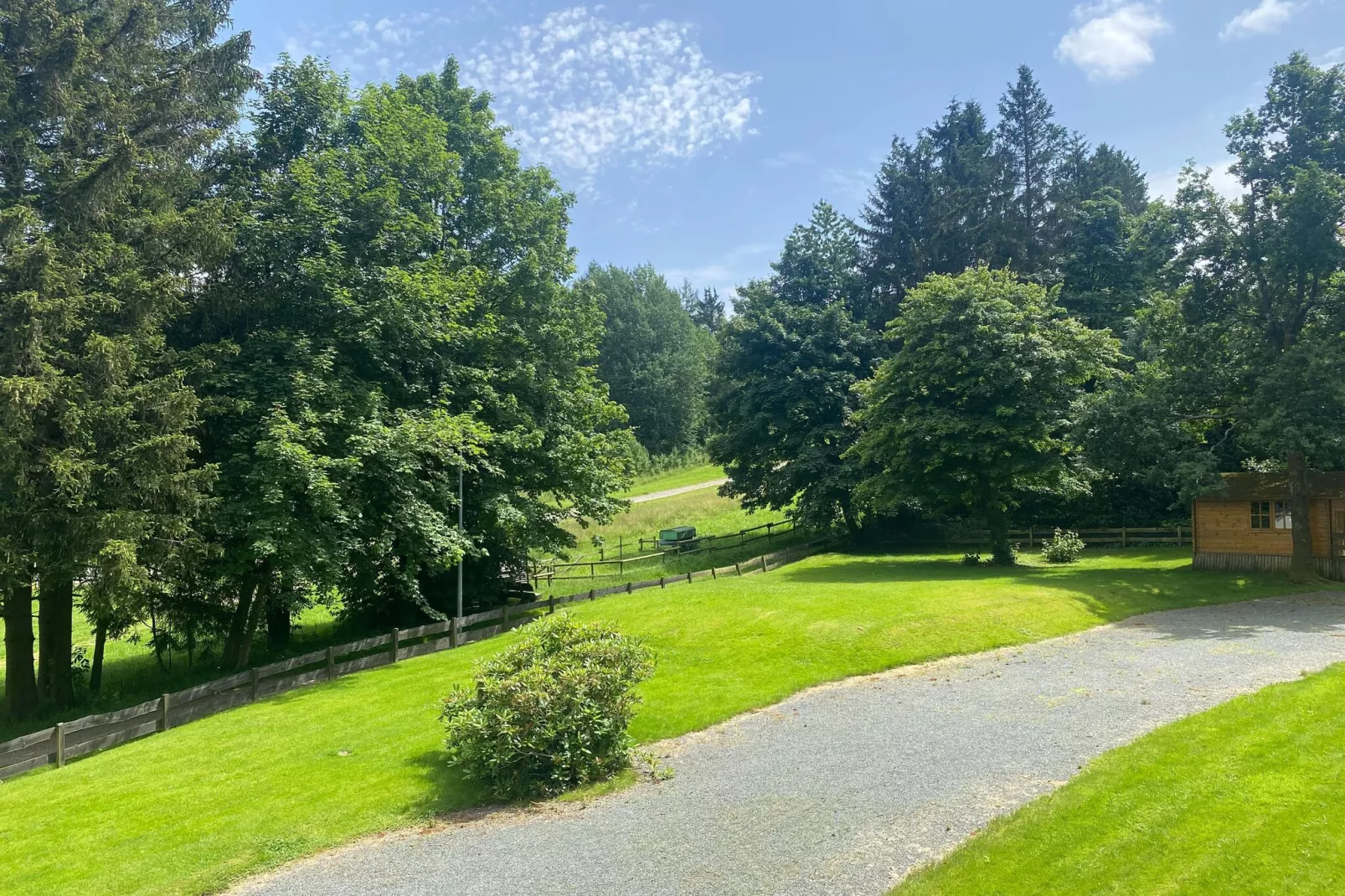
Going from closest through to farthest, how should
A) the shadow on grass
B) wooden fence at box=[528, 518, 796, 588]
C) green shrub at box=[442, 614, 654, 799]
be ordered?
1. green shrub at box=[442, 614, 654, 799]
2. the shadow on grass
3. wooden fence at box=[528, 518, 796, 588]

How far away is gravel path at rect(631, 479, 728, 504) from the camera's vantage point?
178 ft

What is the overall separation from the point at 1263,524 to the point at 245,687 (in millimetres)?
28475

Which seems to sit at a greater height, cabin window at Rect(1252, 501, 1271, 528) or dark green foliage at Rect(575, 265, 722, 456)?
dark green foliage at Rect(575, 265, 722, 456)

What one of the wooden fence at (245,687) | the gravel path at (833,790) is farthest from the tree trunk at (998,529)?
the gravel path at (833,790)

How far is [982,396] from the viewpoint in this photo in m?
26.6

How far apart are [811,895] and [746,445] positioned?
3082cm

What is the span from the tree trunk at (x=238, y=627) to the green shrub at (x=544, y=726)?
1231 cm

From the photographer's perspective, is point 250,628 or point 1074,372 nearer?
point 250,628

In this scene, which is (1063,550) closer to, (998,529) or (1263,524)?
(998,529)

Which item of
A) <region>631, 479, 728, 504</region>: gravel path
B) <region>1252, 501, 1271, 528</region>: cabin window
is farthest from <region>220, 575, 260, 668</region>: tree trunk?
<region>631, 479, 728, 504</region>: gravel path

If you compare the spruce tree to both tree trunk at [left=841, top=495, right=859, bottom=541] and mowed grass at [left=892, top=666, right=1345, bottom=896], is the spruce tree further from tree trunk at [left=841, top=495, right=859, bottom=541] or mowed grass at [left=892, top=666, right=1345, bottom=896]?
mowed grass at [left=892, top=666, right=1345, bottom=896]

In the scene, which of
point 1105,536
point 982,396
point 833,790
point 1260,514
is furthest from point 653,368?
point 833,790

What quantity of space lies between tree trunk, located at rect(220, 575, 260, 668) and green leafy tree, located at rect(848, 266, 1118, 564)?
19830 millimetres

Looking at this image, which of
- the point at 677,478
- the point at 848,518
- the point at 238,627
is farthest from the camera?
the point at 677,478
